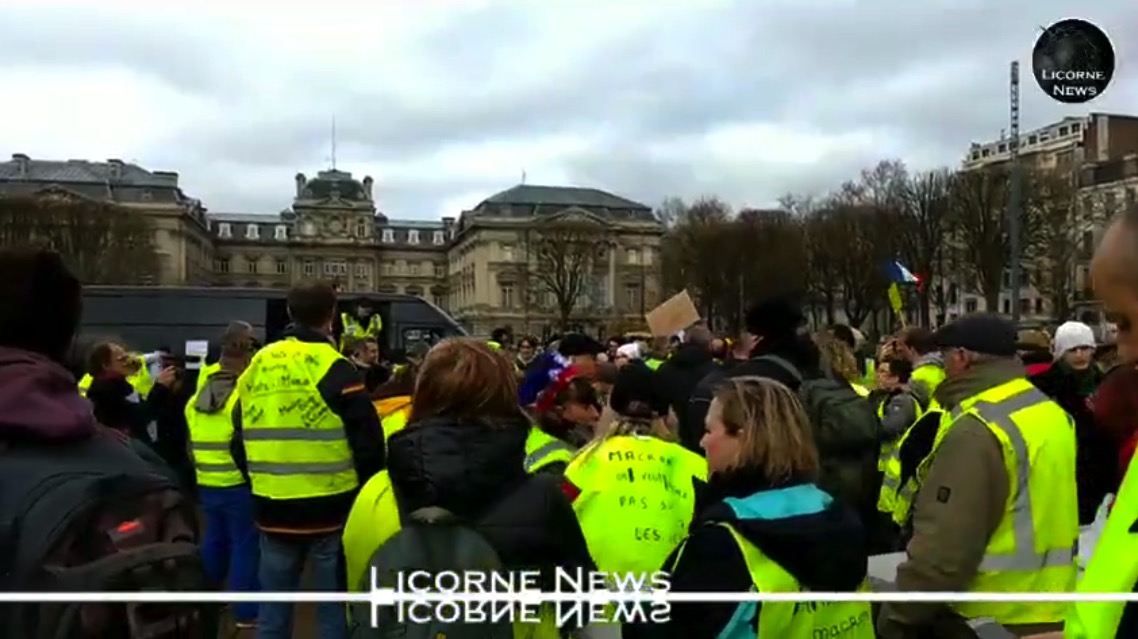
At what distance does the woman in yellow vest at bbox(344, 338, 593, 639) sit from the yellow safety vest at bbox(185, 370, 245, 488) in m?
3.21

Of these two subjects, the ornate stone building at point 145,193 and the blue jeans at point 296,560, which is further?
the ornate stone building at point 145,193

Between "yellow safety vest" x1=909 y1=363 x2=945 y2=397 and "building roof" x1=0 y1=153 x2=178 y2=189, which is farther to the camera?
"building roof" x1=0 y1=153 x2=178 y2=189

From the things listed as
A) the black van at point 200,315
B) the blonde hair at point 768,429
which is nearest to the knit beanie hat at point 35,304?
the blonde hair at point 768,429

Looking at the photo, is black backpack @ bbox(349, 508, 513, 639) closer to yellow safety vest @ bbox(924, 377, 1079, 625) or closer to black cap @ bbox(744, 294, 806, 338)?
yellow safety vest @ bbox(924, 377, 1079, 625)

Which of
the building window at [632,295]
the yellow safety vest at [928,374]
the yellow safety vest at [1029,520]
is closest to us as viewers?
the yellow safety vest at [1029,520]

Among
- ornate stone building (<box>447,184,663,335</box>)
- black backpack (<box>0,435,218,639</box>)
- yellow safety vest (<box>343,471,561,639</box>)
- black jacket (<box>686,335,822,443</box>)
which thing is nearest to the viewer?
black backpack (<box>0,435,218,639</box>)

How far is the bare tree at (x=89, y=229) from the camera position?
7.45 m

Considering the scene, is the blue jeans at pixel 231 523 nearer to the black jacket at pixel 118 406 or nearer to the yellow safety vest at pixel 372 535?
the black jacket at pixel 118 406

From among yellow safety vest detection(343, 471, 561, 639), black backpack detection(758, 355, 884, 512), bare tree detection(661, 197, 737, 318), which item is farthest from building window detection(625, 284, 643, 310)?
yellow safety vest detection(343, 471, 561, 639)

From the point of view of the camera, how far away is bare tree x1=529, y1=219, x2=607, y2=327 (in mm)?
58031

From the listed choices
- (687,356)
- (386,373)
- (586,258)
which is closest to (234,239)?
(386,373)

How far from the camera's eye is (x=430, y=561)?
2600 millimetres

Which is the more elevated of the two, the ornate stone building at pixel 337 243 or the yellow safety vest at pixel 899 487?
the ornate stone building at pixel 337 243

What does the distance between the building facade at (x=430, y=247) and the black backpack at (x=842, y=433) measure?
4.66 meters
